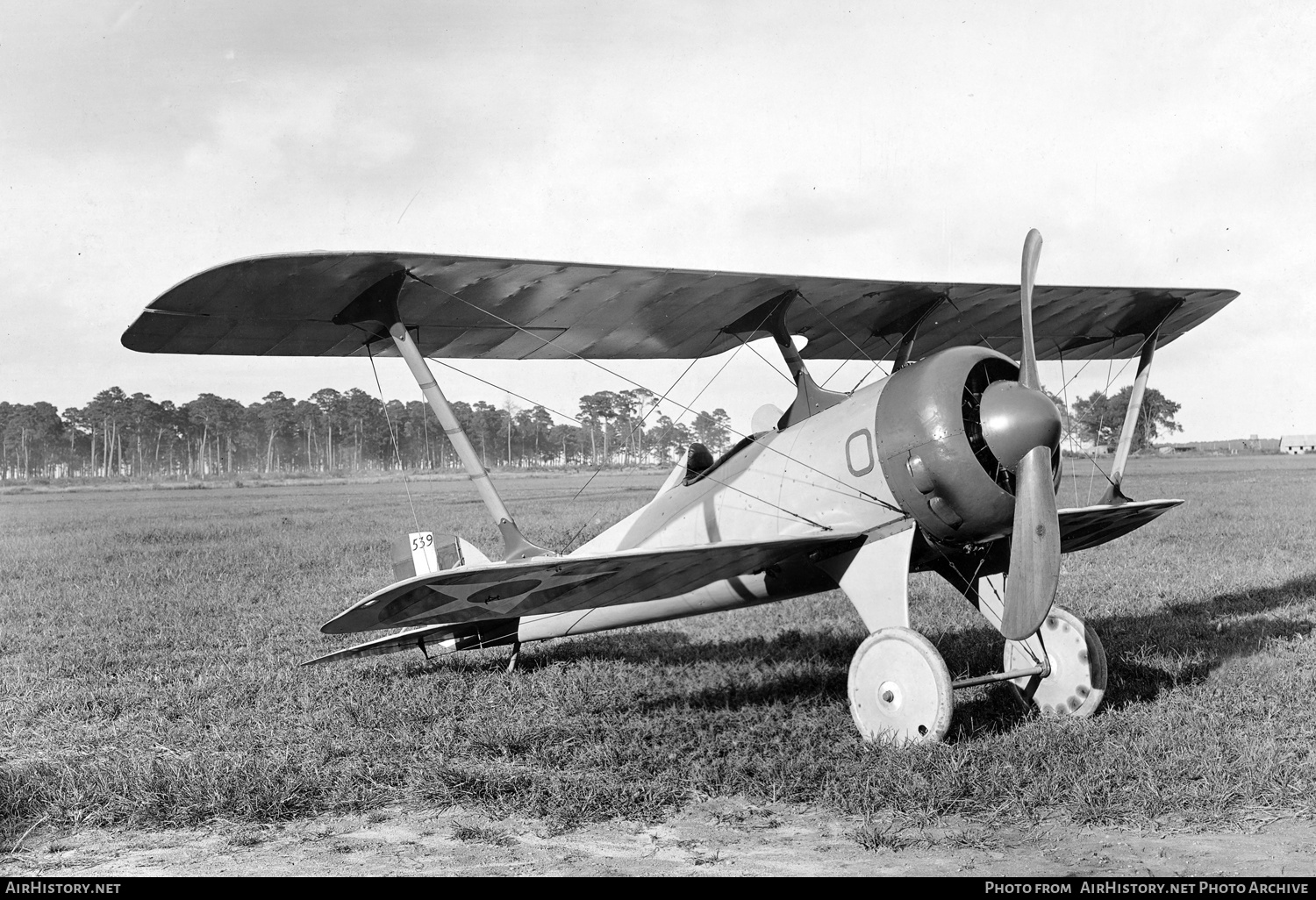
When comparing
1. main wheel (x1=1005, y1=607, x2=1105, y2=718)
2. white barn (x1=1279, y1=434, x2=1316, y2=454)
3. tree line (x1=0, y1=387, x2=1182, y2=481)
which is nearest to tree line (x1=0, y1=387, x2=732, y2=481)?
tree line (x1=0, y1=387, x2=1182, y2=481)

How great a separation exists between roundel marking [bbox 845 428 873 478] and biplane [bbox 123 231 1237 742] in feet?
0.05

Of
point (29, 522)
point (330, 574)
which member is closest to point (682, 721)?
point (330, 574)

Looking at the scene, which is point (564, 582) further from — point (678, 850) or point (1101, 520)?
point (1101, 520)

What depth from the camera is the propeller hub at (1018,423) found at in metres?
5.18

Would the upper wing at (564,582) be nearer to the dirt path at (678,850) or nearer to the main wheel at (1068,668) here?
the dirt path at (678,850)

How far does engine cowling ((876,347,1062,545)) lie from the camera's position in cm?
525

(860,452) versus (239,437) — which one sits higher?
(239,437)

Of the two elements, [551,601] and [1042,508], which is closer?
[1042,508]

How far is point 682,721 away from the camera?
6188mm

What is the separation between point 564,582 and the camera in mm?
5430

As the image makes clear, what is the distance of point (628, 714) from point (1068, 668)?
304 cm

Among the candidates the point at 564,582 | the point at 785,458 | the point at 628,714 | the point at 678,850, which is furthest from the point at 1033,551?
the point at 628,714
